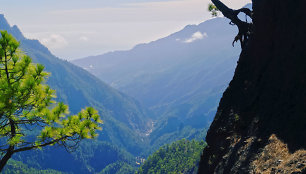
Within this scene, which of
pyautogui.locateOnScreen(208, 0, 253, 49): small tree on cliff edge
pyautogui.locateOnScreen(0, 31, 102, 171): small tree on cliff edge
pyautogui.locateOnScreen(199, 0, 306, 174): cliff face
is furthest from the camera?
pyautogui.locateOnScreen(208, 0, 253, 49): small tree on cliff edge

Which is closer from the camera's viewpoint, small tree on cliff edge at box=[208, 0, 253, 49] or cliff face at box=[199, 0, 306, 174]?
cliff face at box=[199, 0, 306, 174]

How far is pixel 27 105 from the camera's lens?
501 inches

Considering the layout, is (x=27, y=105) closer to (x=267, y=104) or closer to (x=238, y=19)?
(x=267, y=104)

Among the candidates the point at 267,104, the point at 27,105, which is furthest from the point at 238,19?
the point at 27,105

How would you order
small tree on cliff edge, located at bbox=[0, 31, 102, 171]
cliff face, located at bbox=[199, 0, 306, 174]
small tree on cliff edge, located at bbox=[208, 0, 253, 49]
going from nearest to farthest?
1. small tree on cliff edge, located at bbox=[0, 31, 102, 171]
2. cliff face, located at bbox=[199, 0, 306, 174]
3. small tree on cliff edge, located at bbox=[208, 0, 253, 49]

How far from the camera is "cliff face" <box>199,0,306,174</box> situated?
13.6 meters

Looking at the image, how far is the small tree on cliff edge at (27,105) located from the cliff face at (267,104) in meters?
8.01

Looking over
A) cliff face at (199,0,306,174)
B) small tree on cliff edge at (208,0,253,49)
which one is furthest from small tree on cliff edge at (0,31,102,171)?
small tree on cliff edge at (208,0,253,49)

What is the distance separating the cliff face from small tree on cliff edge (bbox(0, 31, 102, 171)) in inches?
316

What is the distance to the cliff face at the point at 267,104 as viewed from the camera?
1359cm

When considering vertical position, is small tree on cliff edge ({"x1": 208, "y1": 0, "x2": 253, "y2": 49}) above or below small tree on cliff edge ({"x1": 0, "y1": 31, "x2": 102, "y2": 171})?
above

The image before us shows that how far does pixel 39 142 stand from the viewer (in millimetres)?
13398

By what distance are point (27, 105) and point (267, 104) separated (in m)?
12.3

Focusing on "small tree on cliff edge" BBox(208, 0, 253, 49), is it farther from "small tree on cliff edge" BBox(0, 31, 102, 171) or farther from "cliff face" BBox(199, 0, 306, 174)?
"small tree on cliff edge" BBox(0, 31, 102, 171)
